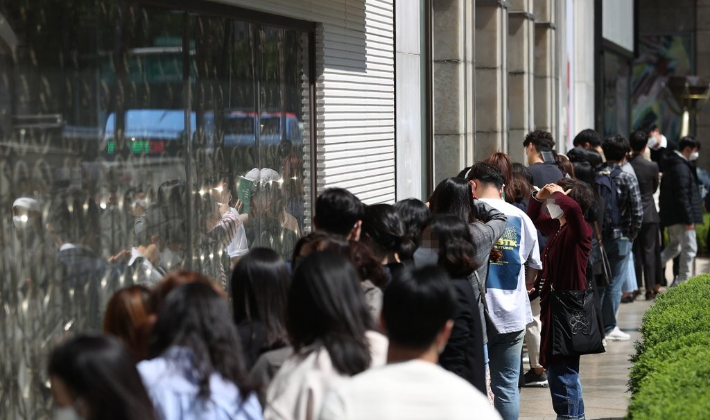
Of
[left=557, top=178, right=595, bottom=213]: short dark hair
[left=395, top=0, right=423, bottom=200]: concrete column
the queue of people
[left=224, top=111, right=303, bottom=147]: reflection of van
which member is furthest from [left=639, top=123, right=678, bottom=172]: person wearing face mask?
the queue of people

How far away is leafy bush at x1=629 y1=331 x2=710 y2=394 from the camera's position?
654 cm

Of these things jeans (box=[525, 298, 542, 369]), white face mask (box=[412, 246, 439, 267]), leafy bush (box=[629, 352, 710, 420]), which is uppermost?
white face mask (box=[412, 246, 439, 267])

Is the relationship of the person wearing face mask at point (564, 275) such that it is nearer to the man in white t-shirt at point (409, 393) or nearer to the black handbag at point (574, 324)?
the black handbag at point (574, 324)

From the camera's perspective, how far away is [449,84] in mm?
13133

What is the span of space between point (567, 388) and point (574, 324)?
1.40 feet

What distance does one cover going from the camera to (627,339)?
1229cm

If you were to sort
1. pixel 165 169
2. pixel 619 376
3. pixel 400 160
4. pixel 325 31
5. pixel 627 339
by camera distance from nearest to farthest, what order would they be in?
pixel 165 169, pixel 325 31, pixel 619 376, pixel 400 160, pixel 627 339

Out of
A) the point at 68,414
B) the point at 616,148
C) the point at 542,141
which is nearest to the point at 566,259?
the point at 542,141

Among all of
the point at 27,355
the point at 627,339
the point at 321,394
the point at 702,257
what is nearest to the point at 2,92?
the point at 27,355

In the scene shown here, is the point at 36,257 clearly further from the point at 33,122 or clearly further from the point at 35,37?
the point at 35,37

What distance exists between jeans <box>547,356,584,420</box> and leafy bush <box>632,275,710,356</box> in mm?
460

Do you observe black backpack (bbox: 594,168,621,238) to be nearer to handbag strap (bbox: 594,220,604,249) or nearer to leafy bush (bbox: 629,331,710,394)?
handbag strap (bbox: 594,220,604,249)

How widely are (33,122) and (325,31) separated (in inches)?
162

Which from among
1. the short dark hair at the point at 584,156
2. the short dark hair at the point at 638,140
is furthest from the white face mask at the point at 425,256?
the short dark hair at the point at 638,140
